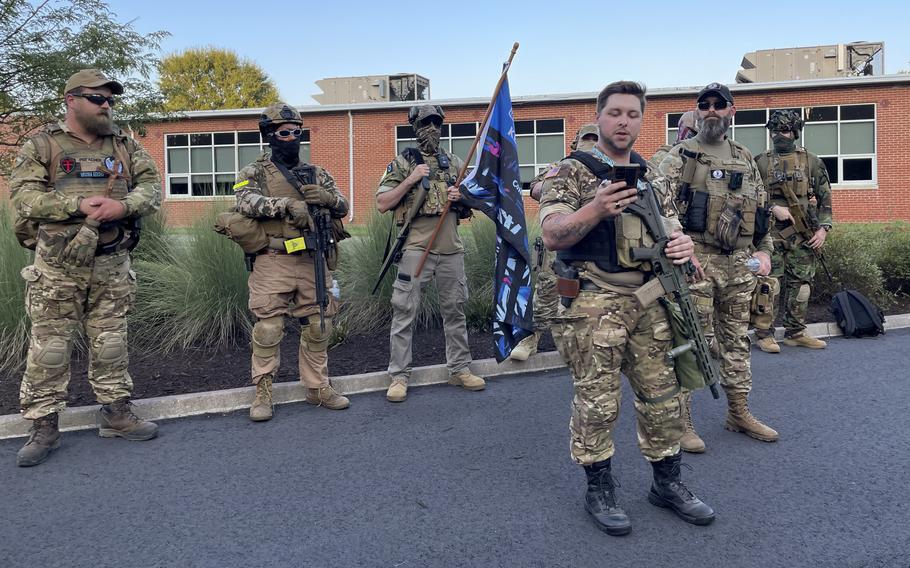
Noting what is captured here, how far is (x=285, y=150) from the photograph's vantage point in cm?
500

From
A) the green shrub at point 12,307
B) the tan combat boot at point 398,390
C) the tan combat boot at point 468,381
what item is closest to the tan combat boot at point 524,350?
the tan combat boot at point 468,381

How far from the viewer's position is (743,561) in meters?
2.79

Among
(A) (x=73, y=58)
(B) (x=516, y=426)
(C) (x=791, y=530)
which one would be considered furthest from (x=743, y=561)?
(A) (x=73, y=58)

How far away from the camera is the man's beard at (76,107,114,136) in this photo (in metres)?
4.21

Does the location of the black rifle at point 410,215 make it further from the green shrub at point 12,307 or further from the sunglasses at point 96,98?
the green shrub at point 12,307

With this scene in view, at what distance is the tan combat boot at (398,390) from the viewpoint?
17.3ft

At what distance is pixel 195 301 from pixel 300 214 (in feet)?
7.68

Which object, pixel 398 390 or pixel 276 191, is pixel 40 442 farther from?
pixel 398 390

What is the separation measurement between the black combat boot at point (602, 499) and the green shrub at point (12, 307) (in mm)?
4918

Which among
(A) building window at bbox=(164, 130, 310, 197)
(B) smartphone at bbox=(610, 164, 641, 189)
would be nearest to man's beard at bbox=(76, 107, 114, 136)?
(B) smartphone at bbox=(610, 164, 641, 189)

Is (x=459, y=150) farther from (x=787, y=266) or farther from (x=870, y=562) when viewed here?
(x=870, y=562)

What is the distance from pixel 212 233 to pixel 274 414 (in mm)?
2782

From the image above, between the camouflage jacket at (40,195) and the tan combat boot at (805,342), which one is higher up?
the camouflage jacket at (40,195)

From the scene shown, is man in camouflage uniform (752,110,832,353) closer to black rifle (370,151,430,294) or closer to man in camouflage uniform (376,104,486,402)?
man in camouflage uniform (376,104,486,402)
